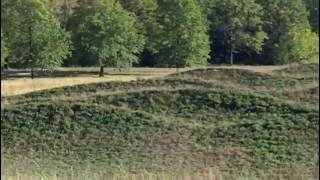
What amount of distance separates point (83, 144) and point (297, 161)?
6482 millimetres

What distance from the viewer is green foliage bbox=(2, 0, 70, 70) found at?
9203 mm

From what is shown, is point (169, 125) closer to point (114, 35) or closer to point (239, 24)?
point (114, 35)

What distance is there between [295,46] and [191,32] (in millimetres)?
10738

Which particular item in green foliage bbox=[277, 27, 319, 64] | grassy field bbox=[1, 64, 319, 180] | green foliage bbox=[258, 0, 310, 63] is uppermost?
green foliage bbox=[258, 0, 310, 63]

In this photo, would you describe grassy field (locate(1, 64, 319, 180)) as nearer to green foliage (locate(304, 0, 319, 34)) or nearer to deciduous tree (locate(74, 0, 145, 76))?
deciduous tree (locate(74, 0, 145, 76))

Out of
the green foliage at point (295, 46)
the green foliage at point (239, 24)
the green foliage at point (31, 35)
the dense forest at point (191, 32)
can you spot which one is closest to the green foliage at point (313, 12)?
the dense forest at point (191, 32)

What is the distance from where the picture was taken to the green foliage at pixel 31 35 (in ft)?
30.2

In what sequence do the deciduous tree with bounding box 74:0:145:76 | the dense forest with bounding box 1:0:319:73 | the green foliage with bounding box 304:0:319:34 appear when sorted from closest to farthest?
1. the dense forest with bounding box 1:0:319:73
2. the deciduous tree with bounding box 74:0:145:76
3. the green foliage with bounding box 304:0:319:34

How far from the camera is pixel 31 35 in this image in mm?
10664

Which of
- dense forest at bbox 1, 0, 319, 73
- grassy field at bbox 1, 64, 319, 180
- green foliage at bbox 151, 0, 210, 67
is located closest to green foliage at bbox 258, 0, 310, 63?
dense forest at bbox 1, 0, 319, 73

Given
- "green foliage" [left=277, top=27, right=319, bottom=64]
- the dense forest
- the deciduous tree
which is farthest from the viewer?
"green foliage" [left=277, top=27, right=319, bottom=64]

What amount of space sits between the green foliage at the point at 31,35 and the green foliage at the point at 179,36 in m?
26.6

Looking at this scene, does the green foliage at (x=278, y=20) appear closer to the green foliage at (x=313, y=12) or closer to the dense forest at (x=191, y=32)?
the dense forest at (x=191, y=32)

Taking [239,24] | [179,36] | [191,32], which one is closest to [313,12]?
[239,24]
